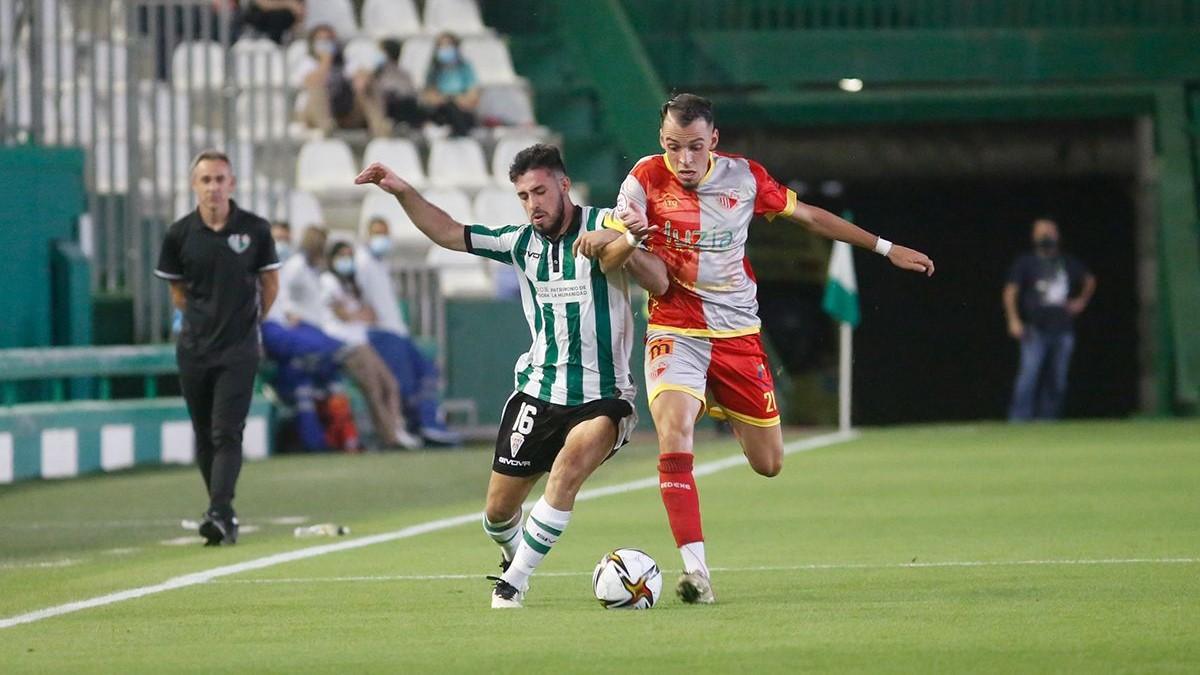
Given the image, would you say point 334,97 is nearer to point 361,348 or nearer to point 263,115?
point 263,115

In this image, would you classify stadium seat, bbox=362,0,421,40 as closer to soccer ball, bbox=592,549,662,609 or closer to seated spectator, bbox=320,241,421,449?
seated spectator, bbox=320,241,421,449

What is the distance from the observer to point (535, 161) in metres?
8.30

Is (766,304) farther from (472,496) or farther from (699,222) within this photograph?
(699,222)

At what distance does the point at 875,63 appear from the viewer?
26906 mm

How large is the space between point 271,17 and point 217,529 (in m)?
14.4

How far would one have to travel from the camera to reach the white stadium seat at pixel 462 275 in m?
24.4

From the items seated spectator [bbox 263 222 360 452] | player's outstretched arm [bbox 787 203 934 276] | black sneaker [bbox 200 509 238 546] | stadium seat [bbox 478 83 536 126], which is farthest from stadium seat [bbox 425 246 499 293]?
player's outstretched arm [bbox 787 203 934 276]

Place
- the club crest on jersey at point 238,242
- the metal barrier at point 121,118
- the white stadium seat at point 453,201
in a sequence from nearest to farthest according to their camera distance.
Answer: the club crest on jersey at point 238,242, the metal barrier at point 121,118, the white stadium seat at point 453,201

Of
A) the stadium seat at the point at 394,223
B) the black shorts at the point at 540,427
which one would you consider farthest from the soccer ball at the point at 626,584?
the stadium seat at the point at 394,223

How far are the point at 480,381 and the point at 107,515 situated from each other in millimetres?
9645

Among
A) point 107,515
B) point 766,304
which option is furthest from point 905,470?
point 766,304

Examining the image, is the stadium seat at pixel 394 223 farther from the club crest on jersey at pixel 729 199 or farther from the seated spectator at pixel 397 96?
the club crest on jersey at pixel 729 199

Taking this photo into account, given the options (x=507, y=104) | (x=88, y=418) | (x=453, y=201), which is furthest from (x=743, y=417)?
(x=507, y=104)

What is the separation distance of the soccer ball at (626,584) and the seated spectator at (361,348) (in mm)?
12692
